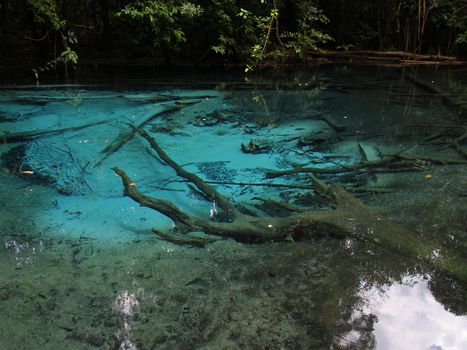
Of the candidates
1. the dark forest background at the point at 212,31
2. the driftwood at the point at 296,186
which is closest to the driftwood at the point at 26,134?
the driftwood at the point at 296,186

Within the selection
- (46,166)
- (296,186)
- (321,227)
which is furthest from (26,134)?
(321,227)

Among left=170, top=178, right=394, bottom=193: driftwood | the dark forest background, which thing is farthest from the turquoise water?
the dark forest background

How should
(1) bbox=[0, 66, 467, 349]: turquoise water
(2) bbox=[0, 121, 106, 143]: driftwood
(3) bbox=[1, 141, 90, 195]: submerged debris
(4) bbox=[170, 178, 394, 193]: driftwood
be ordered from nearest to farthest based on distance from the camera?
(1) bbox=[0, 66, 467, 349]: turquoise water < (4) bbox=[170, 178, 394, 193]: driftwood < (3) bbox=[1, 141, 90, 195]: submerged debris < (2) bbox=[0, 121, 106, 143]: driftwood

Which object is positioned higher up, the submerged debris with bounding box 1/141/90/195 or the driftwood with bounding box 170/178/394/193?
the driftwood with bounding box 170/178/394/193

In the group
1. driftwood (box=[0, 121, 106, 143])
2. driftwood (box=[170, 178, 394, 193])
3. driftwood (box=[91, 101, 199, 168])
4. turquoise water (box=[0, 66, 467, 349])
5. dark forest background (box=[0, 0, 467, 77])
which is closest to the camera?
turquoise water (box=[0, 66, 467, 349])

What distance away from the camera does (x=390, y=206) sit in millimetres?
2539

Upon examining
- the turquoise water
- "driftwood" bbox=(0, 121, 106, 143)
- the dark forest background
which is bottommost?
the turquoise water

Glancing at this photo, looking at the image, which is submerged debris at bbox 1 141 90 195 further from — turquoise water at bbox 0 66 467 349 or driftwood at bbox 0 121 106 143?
driftwood at bbox 0 121 106 143

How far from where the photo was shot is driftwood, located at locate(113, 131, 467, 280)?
2078mm

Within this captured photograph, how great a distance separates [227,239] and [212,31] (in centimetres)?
698

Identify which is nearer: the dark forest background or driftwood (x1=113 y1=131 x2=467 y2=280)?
driftwood (x1=113 y1=131 x2=467 y2=280)

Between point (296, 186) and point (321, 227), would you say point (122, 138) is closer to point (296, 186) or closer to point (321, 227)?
point (296, 186)

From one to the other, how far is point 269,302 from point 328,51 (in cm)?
900

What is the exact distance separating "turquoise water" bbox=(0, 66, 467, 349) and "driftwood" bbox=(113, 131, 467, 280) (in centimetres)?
2
